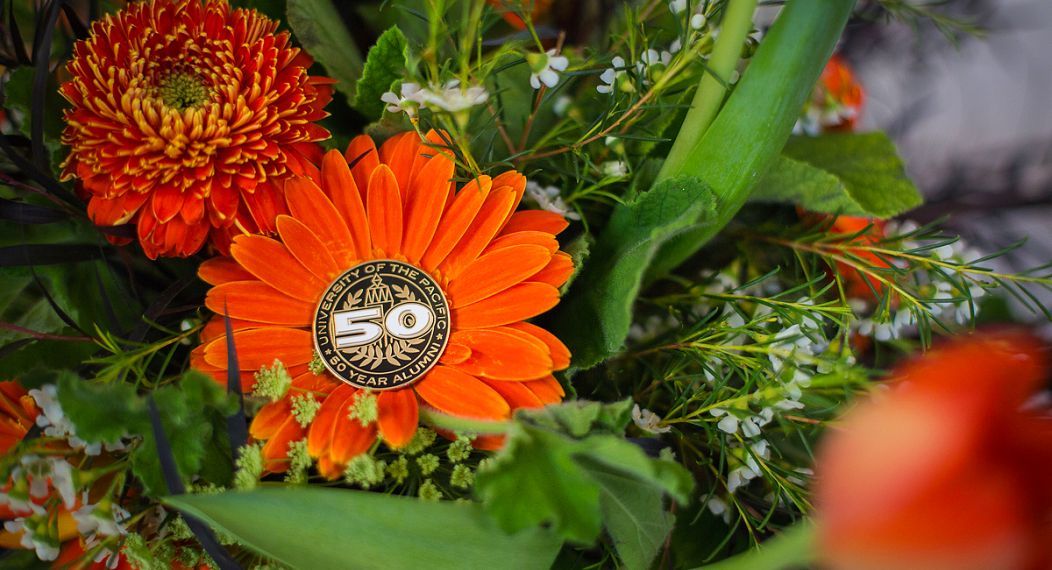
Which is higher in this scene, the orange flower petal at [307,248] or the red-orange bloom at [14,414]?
the orange flower petal at [307,248]

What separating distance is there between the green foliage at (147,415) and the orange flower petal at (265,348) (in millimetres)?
21

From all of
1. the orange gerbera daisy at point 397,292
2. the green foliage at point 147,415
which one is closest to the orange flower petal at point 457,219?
the orange gerbera daisy at point 397,292

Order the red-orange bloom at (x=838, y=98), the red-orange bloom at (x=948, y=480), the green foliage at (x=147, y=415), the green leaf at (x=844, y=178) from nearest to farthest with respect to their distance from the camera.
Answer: the red-orange bloom at (x=948, y=480)
the green foliage at (x=147, y=415)
the green leaf at (x=844, y=178)
the red-orange bloom at (x=838, y=98)

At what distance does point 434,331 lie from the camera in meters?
0.31

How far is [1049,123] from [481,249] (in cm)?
98

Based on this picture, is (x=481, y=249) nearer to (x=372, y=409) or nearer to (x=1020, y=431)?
(x=372, y=409)

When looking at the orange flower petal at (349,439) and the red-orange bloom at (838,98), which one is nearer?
the orange flower petal at (349,439)

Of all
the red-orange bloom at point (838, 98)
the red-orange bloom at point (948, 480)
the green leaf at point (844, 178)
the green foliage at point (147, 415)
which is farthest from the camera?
the red-orange bloom at point (838, 98)

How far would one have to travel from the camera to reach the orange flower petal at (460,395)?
0.28 m

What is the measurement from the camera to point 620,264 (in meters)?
0.31

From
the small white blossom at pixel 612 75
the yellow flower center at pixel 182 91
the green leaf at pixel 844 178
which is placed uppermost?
the small white blossom at pixel 612 75

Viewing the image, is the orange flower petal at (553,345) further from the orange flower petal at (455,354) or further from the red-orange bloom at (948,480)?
the red-orange bloom at (948,480)

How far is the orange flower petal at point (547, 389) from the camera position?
0.95 ft

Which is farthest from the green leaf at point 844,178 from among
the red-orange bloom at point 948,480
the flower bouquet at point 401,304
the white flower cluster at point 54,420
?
the white flower cluster at point 54,420
